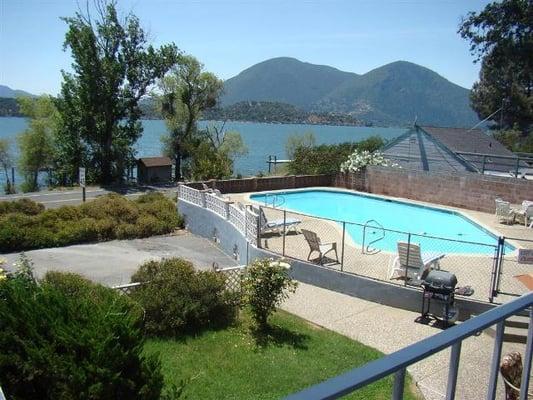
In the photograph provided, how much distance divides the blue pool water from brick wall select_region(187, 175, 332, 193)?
1218 mm

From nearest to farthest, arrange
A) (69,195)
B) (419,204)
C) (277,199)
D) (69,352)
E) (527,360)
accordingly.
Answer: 1. (527,360)
2. (69,352)
3. (419,204)
4. (277,199)
5. (69,195)

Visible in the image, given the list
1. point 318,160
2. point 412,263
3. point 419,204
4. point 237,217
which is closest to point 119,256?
point 237,217

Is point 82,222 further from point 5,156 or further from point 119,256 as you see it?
point 5,156

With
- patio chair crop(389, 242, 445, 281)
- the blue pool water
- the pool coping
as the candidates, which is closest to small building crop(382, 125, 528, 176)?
the pool coping

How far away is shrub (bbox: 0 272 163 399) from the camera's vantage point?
4961 mm

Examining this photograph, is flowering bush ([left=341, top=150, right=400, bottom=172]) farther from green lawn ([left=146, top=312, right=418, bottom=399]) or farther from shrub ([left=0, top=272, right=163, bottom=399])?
shrub ([left=0, top=272, right=163, bottom=399])

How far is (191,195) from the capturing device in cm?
1966

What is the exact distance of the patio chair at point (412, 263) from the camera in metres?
11.3

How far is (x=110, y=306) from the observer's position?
219 inches

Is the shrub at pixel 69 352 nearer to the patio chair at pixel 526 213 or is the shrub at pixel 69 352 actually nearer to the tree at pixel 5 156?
the patio chair at pixel 526 213

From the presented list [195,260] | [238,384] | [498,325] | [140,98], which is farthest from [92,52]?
[498,325]

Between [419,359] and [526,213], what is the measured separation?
63.1 feet

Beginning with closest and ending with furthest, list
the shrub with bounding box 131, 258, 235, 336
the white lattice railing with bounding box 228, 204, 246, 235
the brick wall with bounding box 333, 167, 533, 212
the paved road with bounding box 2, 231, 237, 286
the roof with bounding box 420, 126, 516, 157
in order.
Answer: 1. the shrub with bounding box 131, 258, 235, 336
2. the paved road with bounding box 2, 231, 237, 286
3. the white lattice railing with bounding box 228, 204, 246, 235
4. the brick wall with bounding box 333, 167, 533, 212
5. the roof with bounding box 420, 126, 516, 157

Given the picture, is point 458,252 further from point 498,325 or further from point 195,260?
point 498,325
